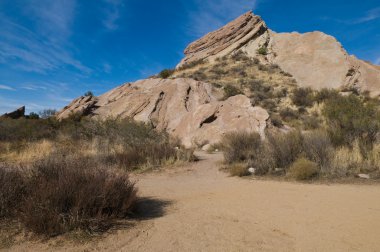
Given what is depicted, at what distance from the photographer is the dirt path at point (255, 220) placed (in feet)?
11.4

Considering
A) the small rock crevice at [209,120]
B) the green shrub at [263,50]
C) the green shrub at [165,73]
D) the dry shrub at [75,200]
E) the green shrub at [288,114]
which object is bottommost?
the dry shrub at [75,200]

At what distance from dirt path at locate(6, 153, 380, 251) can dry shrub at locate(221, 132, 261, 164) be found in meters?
3.14

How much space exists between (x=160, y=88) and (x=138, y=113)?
10.7 feet

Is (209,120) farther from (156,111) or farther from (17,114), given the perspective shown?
(17,114)

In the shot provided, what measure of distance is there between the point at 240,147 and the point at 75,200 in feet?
25.0

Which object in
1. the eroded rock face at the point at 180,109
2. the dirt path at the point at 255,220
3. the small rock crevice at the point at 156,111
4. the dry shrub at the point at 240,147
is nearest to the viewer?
the dirt path at the point at 255,220

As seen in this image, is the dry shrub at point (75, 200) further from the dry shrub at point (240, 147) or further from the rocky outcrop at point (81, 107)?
the rocky outcrop at point (81, 107)

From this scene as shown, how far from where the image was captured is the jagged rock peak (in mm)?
39562

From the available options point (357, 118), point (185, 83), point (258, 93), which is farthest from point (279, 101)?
point (357, 118)

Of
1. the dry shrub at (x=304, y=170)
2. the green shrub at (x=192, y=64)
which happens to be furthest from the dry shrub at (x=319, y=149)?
the green shrub at (x=192, y=64)

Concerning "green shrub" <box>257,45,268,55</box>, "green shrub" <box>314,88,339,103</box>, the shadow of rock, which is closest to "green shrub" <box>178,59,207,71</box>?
"green shrub" <box>257,45,268,55</box>

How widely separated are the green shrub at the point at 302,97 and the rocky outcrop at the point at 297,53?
3134 mm

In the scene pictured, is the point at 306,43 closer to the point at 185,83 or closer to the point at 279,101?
the point at 279,101

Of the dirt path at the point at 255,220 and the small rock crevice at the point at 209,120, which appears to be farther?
the small rock crevice at the point at 209,120
